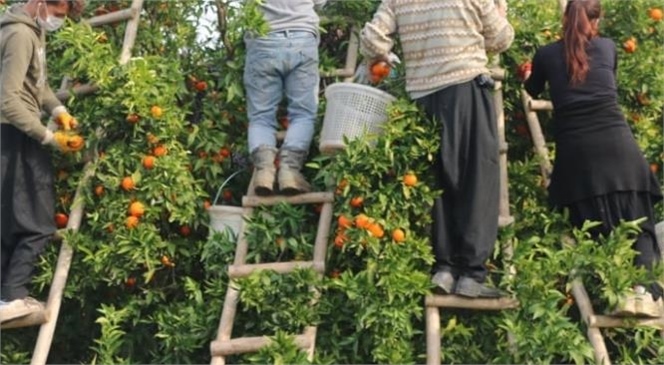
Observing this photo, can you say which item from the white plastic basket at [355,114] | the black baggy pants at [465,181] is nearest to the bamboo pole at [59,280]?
the white plastic basket at [355,114]

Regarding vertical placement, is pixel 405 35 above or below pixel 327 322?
above

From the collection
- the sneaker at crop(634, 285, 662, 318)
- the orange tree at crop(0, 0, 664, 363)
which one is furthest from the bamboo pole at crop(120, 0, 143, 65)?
the sneaker at crop(634, 285, 662, 318)

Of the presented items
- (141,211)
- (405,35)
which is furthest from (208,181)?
(405,35)

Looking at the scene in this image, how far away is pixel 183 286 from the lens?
15.7ft

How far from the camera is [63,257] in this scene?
4.71m

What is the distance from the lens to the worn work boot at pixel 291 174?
181 inches

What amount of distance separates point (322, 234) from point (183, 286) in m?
0.74

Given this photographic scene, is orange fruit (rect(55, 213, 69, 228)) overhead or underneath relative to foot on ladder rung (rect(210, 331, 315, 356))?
overhead

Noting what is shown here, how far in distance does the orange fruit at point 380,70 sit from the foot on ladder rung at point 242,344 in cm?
117

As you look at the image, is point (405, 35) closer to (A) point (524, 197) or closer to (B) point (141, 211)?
(A) point (524, 197)

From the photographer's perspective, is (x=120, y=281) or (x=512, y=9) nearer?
(x=120, y=281)

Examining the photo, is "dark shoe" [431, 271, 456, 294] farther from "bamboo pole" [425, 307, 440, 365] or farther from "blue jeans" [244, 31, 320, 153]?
"blue jeans" [244, 31, 320, 153]

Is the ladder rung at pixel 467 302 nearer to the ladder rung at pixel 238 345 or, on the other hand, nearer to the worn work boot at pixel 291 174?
the ladder rung at pixel 238 345

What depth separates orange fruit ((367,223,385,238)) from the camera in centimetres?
423
